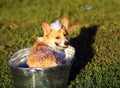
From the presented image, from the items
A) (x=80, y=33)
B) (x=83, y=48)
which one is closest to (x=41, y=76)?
(x=83, y=48)

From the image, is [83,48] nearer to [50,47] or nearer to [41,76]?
[50,47]

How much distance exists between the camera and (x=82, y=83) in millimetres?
6566

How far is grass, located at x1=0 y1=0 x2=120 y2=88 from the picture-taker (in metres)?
6.84

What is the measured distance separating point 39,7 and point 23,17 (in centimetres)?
104

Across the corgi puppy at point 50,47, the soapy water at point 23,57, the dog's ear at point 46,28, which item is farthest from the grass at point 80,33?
the dog's ear at point 46,28

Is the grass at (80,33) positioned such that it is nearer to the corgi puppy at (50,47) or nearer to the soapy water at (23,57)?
the soapy water at (23,57)

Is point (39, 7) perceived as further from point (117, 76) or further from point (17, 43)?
→ point (117, 76)

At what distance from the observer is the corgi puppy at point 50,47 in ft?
18.8

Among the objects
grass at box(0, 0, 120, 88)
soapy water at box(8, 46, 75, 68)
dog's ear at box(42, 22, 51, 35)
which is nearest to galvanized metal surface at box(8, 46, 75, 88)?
soapy water at box(8, 46, 75, 68)

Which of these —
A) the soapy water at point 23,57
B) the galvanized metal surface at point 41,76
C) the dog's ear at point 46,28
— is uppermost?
the dog's ear at point 46,28

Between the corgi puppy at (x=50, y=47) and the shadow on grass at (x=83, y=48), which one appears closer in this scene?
the corgi puppy at (x=50, y=47)

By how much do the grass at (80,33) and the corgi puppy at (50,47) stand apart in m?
0.94

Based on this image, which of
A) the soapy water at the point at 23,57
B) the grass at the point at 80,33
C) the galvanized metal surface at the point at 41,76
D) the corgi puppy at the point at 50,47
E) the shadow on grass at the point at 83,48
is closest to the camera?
the galvanized metal surface at the point at 41,76

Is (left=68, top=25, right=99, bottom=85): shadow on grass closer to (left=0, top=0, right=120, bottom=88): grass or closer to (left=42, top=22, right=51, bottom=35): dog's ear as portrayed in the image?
(left=0, top=0, right=120, bottom=88): grass
